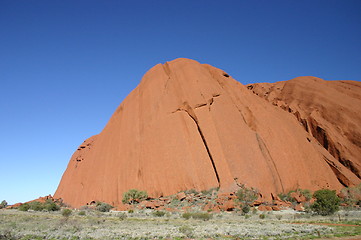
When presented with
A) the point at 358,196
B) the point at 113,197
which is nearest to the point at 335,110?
the point at 358,196

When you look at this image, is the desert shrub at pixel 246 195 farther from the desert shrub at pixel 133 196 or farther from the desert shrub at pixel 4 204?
the desert shrub at pixel 4 204

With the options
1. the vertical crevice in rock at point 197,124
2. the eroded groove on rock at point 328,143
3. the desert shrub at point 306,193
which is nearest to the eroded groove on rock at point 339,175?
the eroded groove on rock at point 328,143

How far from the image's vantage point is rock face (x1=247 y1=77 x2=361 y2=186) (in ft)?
145

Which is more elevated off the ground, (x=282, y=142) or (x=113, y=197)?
(x=282, y=142)

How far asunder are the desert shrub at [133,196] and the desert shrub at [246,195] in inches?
457

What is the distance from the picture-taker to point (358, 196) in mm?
32969

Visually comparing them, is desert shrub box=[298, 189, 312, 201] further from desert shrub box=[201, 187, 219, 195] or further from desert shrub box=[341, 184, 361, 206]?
desert shrub box=[201, 187, 219, 195]

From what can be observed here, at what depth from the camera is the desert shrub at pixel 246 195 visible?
29.0 metres

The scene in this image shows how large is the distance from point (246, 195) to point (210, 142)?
9190 millimetres

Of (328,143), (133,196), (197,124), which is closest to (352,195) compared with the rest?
(328,143)

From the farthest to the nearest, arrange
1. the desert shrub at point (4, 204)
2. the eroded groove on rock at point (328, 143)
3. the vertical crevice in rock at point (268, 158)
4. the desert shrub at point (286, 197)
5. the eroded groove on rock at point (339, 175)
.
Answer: the desert shrub at point (4, 204), the eroded groove on rock at point (328, 143), the eroded groove on rock at point (339, 175), the vertical crevice in rock at point (268, 158), the desert shrub at point (286, 197)

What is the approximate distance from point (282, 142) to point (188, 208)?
1856 centimetres

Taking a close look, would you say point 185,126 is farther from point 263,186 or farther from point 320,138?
point 320,138

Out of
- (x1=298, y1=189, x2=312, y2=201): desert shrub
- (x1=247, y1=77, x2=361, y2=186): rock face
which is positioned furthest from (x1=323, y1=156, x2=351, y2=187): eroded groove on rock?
(x1=298, y1=189, x2=312, y2=201): desert shrub
